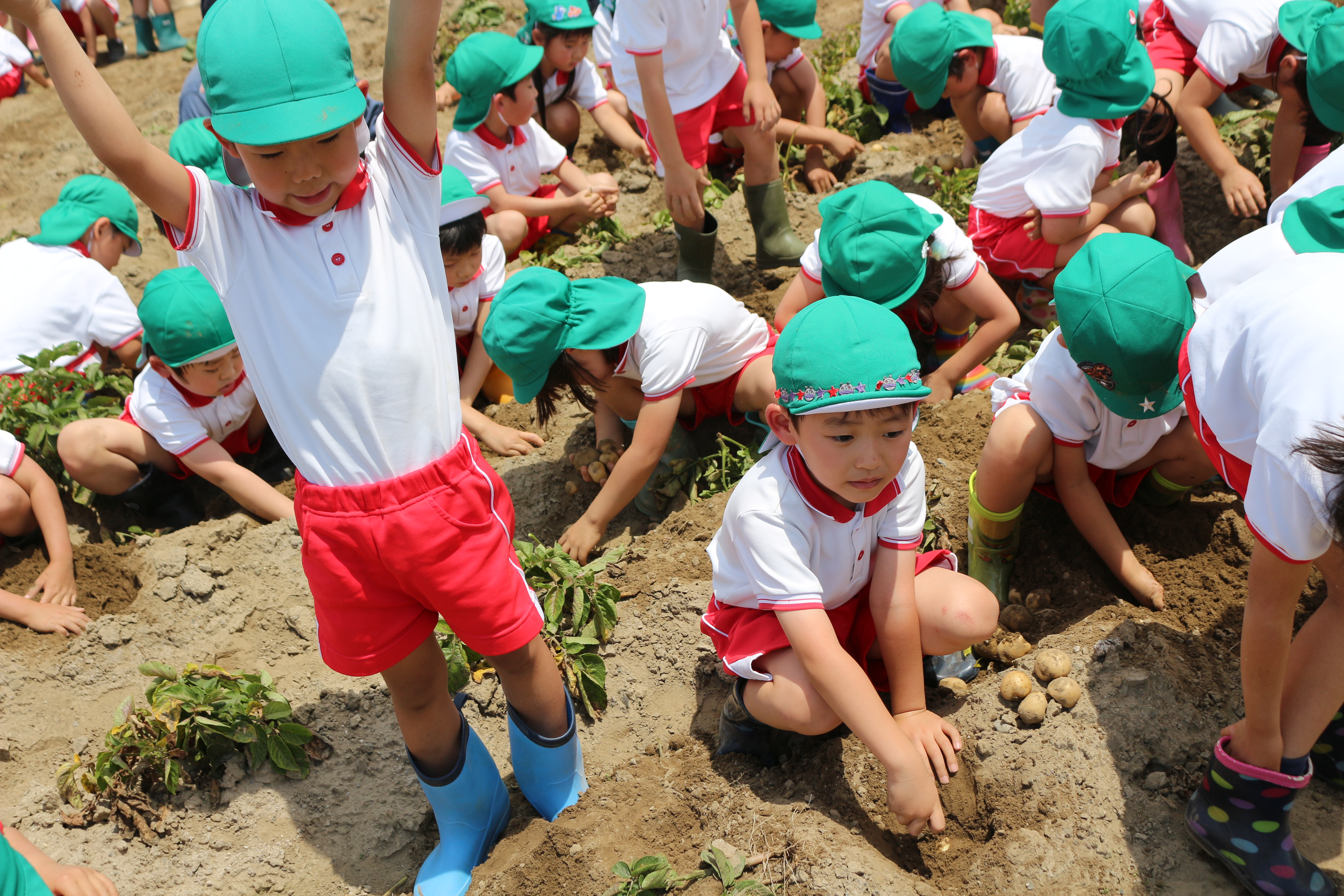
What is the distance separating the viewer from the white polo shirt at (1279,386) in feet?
5.29

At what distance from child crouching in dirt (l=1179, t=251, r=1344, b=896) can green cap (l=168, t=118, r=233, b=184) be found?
449 centimetres

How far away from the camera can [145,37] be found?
325 inches

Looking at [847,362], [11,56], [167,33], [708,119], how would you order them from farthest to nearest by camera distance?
1. [167,33]
2. [11,56]
3. [708,119]
4. [847,362]

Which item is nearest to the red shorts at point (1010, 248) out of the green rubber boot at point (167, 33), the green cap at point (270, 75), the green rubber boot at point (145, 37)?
Answer: the green cap at point (270, 75)

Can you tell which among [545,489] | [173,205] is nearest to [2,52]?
[545,489]

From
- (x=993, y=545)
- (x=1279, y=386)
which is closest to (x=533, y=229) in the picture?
(x=993, y=545)

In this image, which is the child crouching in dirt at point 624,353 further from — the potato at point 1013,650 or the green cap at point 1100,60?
the green cap at point 1100,60

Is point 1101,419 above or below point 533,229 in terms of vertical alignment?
above

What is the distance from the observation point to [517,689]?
7.64ft

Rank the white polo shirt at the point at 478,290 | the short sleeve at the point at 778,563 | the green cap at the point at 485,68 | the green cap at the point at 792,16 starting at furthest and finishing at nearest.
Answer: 1. the green cap at the point at 792,16
2. the green cap at the point at 485,68
3. the white polo shirt at the point at 478,290
4. the short sleeve at the point at 778,563

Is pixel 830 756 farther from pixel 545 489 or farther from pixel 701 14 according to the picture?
pixel 701 14

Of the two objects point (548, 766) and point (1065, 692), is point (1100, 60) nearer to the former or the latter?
point (1065, 692)

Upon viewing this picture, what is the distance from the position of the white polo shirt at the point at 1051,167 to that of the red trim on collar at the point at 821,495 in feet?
6.18

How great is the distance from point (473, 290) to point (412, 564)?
7.45ft
